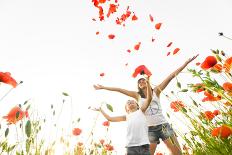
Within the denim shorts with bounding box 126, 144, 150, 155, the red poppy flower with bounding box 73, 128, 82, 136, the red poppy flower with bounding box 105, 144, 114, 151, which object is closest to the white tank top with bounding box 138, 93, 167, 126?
the denim shorts with bounding box 126, 144, 150, 155

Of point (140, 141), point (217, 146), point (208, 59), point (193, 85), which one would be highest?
point (140, 141)

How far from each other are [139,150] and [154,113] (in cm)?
77

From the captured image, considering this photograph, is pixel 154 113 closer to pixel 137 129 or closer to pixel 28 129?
pixel 137 129

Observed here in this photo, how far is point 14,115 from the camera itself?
2826 millimetres

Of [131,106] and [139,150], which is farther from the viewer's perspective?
[131,106]

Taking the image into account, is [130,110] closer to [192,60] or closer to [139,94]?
[139,94]

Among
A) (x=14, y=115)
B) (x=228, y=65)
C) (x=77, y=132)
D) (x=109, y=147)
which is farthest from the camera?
(x=109, y=147)

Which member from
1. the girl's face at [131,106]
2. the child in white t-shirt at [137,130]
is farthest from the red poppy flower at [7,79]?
the girl's face at [131,106]

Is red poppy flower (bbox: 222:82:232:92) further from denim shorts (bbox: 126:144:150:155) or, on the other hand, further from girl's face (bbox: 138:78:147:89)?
girl's face (bbox: 138:78:147:89)

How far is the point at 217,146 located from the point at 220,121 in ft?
1.33

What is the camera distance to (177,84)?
279cm

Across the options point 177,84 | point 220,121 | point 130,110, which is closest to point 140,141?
point 130,110

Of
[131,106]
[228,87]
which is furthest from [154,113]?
[228,87]

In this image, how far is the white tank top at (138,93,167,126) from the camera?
15.9 feet
